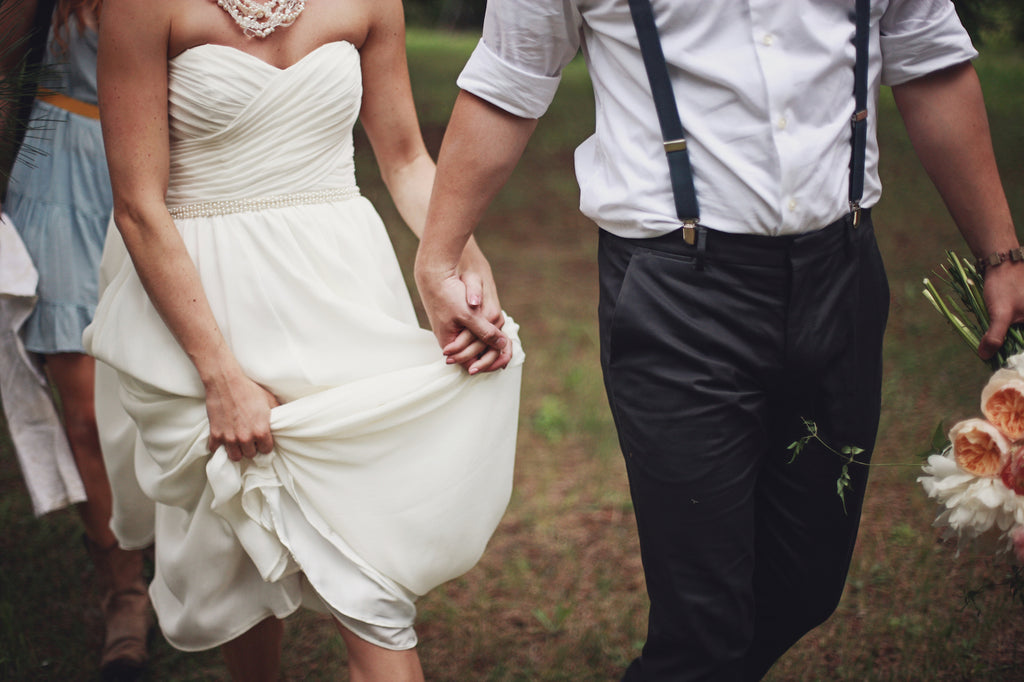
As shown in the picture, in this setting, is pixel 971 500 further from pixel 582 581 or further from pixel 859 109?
pixel 582 581

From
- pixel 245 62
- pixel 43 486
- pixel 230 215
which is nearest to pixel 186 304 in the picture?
pixel 230 215

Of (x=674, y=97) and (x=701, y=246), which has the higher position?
(x=674, y=97)

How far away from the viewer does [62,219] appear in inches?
127

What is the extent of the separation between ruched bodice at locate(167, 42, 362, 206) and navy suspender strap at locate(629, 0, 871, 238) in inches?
31.4

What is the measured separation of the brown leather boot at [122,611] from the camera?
3.30 meters

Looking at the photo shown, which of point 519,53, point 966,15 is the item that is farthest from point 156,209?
point 966,15

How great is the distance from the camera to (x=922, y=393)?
17.7ft

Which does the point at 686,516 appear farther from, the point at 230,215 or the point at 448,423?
the point at 230,215

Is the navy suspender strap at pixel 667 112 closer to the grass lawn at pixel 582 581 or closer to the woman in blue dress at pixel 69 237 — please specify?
the grass lawn at pixel 582 581

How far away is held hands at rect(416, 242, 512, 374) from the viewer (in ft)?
6.88

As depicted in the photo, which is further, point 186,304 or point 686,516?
point 186,304

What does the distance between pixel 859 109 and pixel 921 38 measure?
0.31 m

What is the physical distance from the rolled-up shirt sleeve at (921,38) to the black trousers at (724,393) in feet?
1.18

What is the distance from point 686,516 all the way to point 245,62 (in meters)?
1.33
